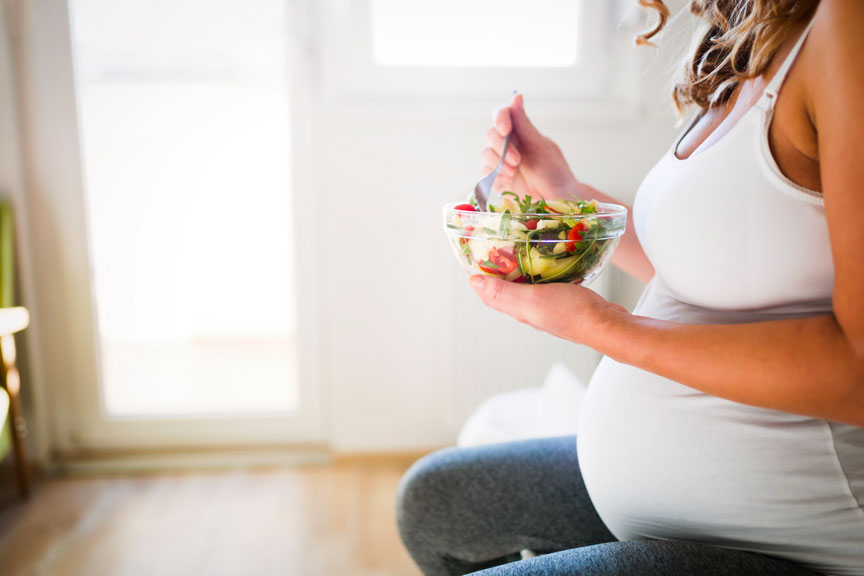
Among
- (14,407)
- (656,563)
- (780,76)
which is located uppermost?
(780,76)

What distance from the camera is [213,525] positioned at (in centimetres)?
172

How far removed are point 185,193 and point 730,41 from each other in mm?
1938

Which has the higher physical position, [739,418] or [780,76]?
[780,76]

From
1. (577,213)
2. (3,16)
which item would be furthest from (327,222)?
(577,213)

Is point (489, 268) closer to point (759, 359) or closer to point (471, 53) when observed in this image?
point (759, 359)

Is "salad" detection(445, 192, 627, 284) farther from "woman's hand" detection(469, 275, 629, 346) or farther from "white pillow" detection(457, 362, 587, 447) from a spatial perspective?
"white pillow" detection(457, 362, 587, 447)

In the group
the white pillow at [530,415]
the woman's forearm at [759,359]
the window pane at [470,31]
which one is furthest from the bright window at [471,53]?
the woman's forearm at [759,359]

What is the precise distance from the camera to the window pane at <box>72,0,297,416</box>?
73.7 inches

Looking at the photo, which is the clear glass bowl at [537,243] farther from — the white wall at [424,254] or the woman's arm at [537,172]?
the white wall at [424,254]

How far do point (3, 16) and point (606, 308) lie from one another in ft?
6.56

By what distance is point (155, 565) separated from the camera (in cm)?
154

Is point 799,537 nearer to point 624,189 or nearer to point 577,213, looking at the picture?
point 577,213

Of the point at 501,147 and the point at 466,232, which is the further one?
the point at 501,147

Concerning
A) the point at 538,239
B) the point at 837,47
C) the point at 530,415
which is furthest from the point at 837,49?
the point at 530,415
